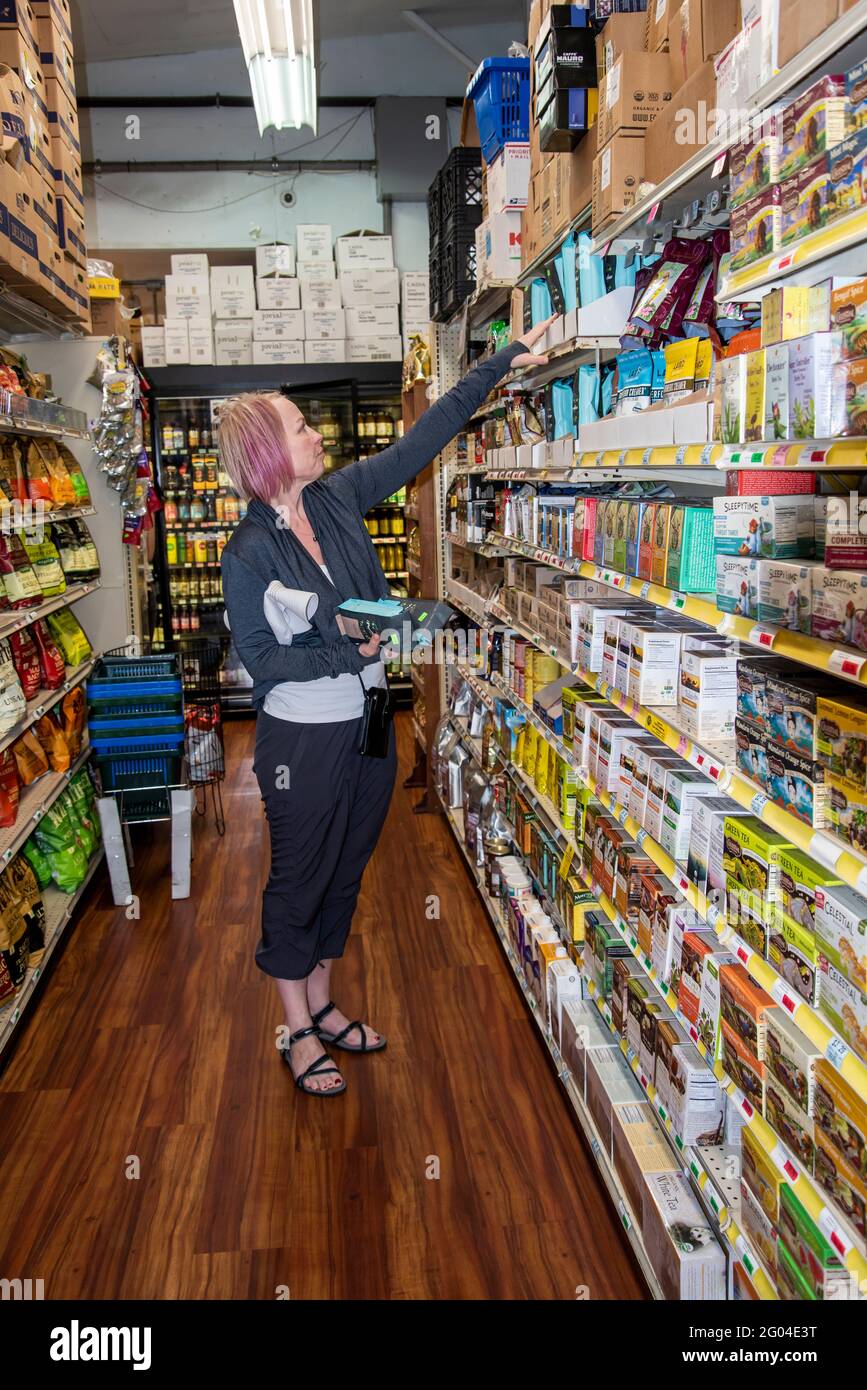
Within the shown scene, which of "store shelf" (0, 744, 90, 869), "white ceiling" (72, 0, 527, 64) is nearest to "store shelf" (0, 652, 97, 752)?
"store shelf" (0, 744, 90, 869)

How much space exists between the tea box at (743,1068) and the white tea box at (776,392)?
106 centimetres

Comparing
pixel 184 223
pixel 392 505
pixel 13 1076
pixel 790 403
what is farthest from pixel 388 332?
pixel 790 403

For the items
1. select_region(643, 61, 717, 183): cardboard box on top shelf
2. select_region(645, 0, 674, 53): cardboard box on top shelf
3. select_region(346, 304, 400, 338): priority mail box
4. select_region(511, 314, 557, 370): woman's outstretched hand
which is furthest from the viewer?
select_region(346, 304, 400, 338): priority mail box

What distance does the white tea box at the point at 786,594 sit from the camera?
1590 millimetres

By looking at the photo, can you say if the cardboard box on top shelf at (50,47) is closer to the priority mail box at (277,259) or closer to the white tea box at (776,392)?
the priority mail box at (277,259)

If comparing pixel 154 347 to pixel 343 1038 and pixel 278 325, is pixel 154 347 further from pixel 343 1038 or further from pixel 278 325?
pixel 343 1038

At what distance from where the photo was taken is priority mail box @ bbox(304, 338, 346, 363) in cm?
834

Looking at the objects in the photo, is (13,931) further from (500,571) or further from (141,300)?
(141,300)

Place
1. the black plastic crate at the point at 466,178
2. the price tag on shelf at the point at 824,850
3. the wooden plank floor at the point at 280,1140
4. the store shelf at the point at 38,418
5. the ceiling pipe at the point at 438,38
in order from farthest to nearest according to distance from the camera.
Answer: the ceiling pipe at the point at 438,38, the black plastic crate at the point at 466,178, the store shelf at the point at 38,418, the wooden plank floor at the point at 280,1140, the price tag on shelf at the point at 824,850

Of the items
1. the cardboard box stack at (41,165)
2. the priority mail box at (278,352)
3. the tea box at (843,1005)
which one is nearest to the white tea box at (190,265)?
the priority mail box at (278,352)

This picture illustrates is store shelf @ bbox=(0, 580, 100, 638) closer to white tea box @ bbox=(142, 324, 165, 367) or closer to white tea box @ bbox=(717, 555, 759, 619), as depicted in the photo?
white tea box @ bbox=(717, 555, 759, 619)

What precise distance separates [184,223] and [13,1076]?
307 inches

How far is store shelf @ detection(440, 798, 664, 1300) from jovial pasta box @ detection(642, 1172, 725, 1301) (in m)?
0.05

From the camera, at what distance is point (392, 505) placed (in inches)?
350
